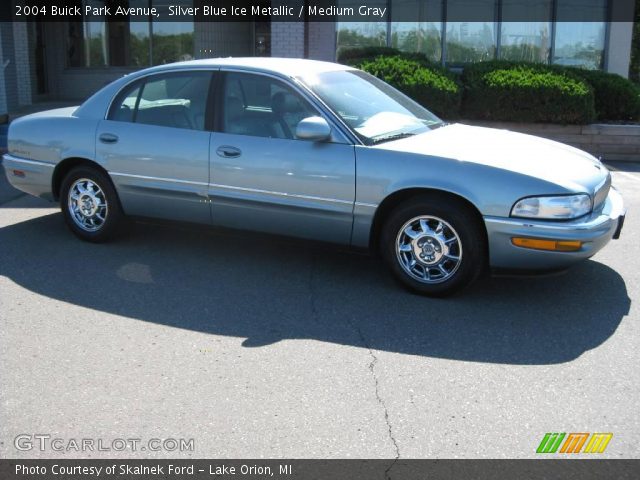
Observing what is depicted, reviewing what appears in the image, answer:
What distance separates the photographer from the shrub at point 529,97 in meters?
11.7

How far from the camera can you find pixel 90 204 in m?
6.55

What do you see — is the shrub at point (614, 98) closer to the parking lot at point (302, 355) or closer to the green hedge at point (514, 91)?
the green hedge at point (514, 91)

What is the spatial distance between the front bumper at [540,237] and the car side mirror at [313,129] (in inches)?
50.6

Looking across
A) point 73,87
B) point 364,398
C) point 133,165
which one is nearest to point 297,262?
point 133,165

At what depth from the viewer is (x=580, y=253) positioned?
16.4 ft

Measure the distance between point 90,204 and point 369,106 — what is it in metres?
2.54

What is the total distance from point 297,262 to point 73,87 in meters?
13.6

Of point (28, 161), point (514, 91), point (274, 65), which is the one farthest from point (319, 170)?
point (514, 91)

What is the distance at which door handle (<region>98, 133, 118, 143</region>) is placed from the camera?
6316 mm

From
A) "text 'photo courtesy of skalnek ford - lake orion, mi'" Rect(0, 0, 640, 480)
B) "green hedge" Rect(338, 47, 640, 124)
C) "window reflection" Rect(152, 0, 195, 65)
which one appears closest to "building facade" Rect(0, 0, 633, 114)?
"window reflection" Rect(152, 0, 195, 65)

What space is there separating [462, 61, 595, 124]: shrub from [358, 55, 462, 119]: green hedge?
13.1 inches

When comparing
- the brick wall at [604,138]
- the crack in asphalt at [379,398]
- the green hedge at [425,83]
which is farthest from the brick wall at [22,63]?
the crack in asphalt at [379,398]

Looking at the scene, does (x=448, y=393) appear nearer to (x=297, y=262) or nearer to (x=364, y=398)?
(x=364, y=398)

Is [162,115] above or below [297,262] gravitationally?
above
